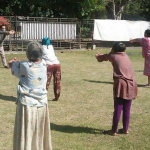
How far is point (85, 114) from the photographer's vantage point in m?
7.25

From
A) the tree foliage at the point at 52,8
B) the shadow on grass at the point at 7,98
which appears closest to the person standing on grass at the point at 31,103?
the shadow on grass at the point at 7,98

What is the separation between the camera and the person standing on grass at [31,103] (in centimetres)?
449

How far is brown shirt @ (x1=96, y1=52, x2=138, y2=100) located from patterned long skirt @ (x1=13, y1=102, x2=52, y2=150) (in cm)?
155

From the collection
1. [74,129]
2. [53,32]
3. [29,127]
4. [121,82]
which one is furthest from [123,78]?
[53,32]

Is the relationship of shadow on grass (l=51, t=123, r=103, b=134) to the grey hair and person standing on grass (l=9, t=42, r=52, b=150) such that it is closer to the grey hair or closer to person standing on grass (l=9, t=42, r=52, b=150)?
person standing on grass (l=9, t=42, r=52, b=150)

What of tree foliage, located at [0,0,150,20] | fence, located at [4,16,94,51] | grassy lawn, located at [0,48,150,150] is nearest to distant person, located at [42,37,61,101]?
grassy lawn, located at [0,48,150,150]

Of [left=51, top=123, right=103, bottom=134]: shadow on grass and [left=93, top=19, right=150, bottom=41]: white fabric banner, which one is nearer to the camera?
[left=51, top=123, right=103, bottom=134]: shadow on grass

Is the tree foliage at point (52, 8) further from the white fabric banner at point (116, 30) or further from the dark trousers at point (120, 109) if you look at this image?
the dark trousers at point (120, 109)

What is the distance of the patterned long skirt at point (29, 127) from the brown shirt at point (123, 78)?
155 centimetres

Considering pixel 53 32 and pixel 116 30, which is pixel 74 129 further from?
pixel 116 30

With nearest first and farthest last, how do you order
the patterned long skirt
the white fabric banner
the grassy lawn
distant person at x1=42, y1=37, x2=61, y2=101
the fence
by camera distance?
the patterned long skirt
the grassy lawn
distant person at x1=42, y1=37, x2=61, y2=101
the fence
the white fabric banner

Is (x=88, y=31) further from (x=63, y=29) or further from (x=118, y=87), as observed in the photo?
(x=118, y=87)

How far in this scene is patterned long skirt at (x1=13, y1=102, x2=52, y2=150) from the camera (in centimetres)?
448

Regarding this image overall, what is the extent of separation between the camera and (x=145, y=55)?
10297 mm
